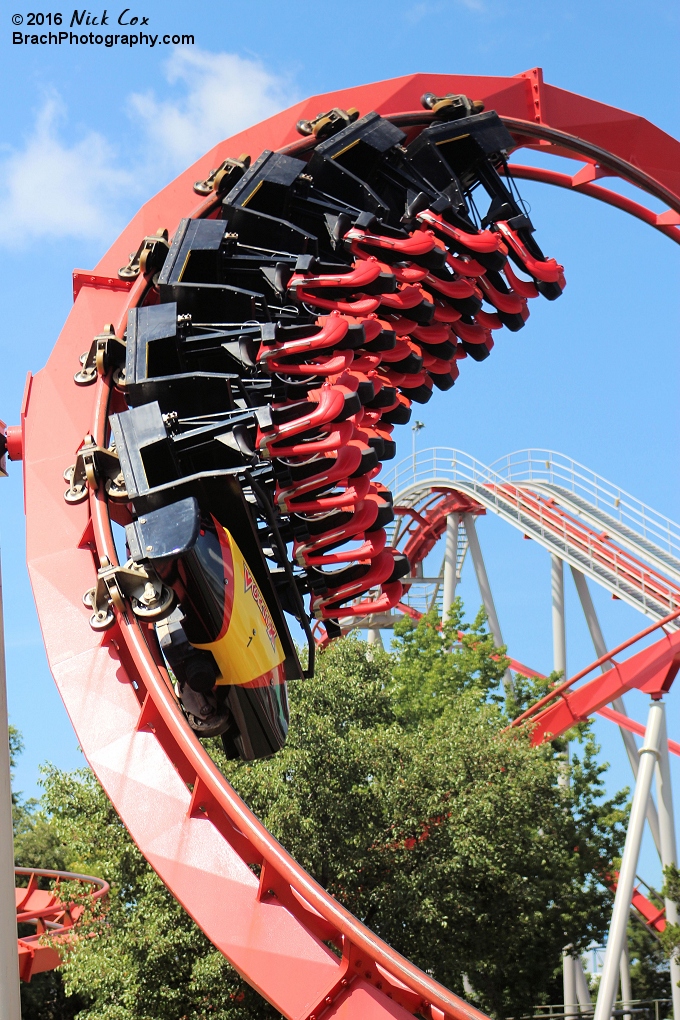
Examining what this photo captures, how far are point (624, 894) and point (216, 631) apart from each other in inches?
299

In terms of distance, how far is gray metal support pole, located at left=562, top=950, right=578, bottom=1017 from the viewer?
1639 centimetres

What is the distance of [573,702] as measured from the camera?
1573 cm

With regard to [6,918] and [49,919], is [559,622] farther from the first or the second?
[6,918]

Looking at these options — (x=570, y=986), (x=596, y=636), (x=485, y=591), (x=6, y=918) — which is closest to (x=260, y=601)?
(x=6, y=918)

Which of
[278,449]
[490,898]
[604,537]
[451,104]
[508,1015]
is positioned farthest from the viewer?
[604,537]

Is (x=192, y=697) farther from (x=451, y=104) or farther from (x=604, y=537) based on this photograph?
(x=604, y=537)

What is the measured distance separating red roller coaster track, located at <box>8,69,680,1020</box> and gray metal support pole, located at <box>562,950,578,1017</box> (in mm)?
11458

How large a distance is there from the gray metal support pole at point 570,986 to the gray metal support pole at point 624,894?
162 inches

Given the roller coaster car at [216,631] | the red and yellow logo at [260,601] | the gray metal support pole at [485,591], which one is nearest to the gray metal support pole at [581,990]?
the gray metal support pole at [485,591]

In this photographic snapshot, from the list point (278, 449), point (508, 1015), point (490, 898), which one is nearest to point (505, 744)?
point (490, 898)

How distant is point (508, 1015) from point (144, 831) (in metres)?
10.5

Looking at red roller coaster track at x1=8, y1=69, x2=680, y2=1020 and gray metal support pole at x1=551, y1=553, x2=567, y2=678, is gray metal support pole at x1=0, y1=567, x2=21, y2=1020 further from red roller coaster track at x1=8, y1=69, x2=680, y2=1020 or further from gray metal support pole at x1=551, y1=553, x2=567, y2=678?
gray metal support pole at x1=551, y1=553, x2=567, y2=678

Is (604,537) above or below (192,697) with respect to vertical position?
above

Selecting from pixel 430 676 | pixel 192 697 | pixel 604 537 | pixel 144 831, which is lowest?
pixel 144 831
